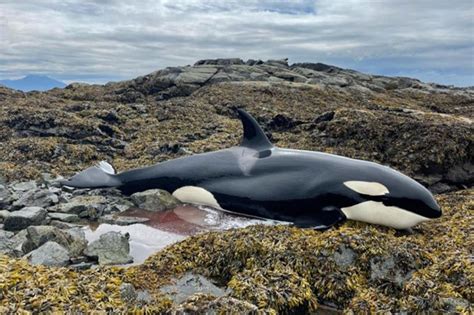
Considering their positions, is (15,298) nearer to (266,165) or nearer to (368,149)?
(266,165)

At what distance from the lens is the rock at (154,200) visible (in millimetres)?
8422

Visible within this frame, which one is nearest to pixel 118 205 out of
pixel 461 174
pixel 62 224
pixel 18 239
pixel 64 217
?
Answer: pixel 64 217

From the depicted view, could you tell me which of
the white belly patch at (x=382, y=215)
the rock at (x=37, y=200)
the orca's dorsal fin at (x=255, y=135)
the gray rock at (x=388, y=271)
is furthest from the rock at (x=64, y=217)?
the gray rock at (x=388, y=271)

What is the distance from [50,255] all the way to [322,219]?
3.67m

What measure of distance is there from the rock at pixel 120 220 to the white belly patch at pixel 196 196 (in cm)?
117

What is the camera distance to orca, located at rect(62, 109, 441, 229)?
6832mm

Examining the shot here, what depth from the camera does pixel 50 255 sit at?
17.0ft

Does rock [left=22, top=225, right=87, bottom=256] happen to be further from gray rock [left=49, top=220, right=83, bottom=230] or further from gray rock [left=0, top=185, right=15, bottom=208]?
gray rock [left=0, top=185, right=15, bottom=208]

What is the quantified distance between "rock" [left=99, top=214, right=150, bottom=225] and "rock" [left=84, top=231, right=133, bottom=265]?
1.77 metres

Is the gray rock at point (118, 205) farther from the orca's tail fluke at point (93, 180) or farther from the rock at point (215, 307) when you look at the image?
the rock at point (215, 307)

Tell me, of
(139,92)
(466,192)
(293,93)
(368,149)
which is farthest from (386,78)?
(466,192)

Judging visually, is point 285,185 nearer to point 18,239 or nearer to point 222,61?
point 18,239

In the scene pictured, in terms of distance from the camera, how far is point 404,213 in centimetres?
670

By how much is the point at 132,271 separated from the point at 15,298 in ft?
3.75
